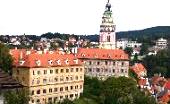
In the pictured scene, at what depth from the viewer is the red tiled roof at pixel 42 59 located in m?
73.8

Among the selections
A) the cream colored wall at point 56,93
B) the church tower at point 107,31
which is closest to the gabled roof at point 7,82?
the cream colored wall at point 56,93

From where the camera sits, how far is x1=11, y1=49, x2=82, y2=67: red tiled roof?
7375cm

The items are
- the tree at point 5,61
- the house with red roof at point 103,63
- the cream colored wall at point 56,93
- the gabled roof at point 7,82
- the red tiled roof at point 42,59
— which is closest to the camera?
the gabled roof at point 7,82

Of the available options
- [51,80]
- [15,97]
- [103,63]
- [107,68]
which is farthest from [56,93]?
[103,63]

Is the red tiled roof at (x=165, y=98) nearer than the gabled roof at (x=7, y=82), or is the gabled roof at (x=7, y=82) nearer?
the gabled roof at (x=7, y=82)

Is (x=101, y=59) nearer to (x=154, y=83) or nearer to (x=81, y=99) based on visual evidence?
(x=81, y=99)

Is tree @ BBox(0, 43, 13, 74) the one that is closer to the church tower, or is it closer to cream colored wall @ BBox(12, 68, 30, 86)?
cream colored wall @ BBox(12, 68, 30, 86)

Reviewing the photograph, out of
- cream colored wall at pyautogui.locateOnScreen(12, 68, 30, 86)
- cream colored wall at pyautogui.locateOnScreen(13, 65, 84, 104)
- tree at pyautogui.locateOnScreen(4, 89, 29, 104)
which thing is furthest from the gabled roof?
cream colored wall at pyautogui.locateOnScreen(13, 65, 84, 104)

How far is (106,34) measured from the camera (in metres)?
129

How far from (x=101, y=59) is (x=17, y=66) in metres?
27.7

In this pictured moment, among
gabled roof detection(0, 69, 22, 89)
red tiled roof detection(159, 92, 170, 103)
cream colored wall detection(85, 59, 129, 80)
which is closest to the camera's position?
gabled roof detection(0, 69, 22, 89)

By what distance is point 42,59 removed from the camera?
2997 inches

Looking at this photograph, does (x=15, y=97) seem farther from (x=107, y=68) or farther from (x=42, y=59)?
(x=107, y=68)

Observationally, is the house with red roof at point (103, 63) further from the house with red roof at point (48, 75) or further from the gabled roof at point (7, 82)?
the gabled roof at point (7, 82)
